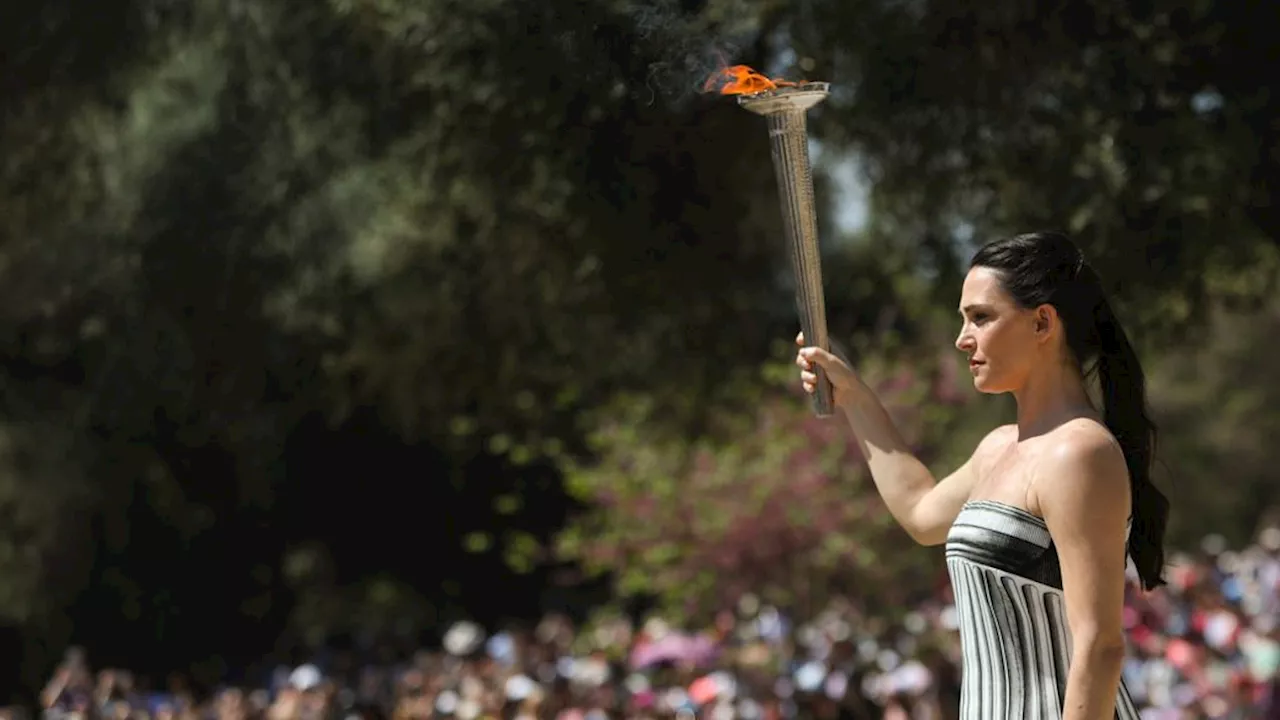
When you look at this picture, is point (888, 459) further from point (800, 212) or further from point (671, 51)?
point (671, 51)

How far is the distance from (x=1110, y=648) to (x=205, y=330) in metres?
8.48

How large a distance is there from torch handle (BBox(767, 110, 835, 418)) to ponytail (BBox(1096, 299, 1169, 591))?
0.52 metres

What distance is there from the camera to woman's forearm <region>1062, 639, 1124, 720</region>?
3.07 metres

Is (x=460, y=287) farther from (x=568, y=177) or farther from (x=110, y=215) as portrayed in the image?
(x=568, y=177)

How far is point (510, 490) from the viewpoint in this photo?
799 inches

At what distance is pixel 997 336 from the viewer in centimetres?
329

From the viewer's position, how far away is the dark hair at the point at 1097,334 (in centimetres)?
328

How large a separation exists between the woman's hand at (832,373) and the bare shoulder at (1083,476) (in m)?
0.62

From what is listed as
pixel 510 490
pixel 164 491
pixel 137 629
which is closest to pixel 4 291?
pixel 164 491

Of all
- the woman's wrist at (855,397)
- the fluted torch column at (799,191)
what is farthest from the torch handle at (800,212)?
the woman's wrist at (855,397)

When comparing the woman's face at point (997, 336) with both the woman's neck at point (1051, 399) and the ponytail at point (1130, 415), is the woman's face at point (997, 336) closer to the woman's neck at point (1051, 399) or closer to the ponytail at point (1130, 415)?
the woman's neck at point (1051, 399)

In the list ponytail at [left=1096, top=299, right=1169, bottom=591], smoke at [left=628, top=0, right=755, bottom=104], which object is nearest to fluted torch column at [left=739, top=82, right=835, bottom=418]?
ponytail at [left=1096, top=299, right=1169, bottom=591]

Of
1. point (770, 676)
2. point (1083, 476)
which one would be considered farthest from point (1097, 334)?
point (770, 676)

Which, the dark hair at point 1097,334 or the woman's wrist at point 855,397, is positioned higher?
the dark hair at point 1097,334
